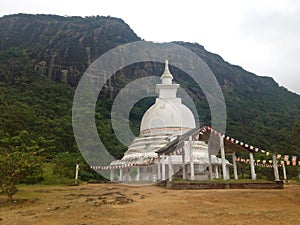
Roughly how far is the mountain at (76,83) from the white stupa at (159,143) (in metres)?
8.50

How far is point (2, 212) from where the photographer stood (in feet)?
28.6

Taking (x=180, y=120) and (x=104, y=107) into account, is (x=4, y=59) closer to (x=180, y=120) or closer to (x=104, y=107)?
(x=104, y=107)

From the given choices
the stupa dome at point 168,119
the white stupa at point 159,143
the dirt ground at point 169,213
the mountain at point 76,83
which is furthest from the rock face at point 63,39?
the dirt ground at point 169,213

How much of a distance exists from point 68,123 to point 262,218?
33627mm

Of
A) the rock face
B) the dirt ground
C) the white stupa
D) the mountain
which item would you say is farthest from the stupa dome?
the rock face

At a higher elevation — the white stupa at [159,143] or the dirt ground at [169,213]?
the white stupa at [159,143]

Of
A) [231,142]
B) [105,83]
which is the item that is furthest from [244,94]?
[231,142]

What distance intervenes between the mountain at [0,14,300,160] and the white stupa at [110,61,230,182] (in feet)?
27.9

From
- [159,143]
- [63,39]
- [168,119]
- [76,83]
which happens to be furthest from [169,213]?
[63,39]

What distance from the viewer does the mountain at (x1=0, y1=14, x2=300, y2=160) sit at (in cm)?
3859

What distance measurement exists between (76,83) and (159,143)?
4981 cm

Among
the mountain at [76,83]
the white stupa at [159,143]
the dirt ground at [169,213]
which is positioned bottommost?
the dirt ground at [169,213]

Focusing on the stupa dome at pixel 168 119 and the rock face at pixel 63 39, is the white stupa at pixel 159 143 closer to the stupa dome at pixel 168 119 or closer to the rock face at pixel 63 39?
the stupa dome at pixel 168 119

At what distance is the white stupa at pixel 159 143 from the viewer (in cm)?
2380
